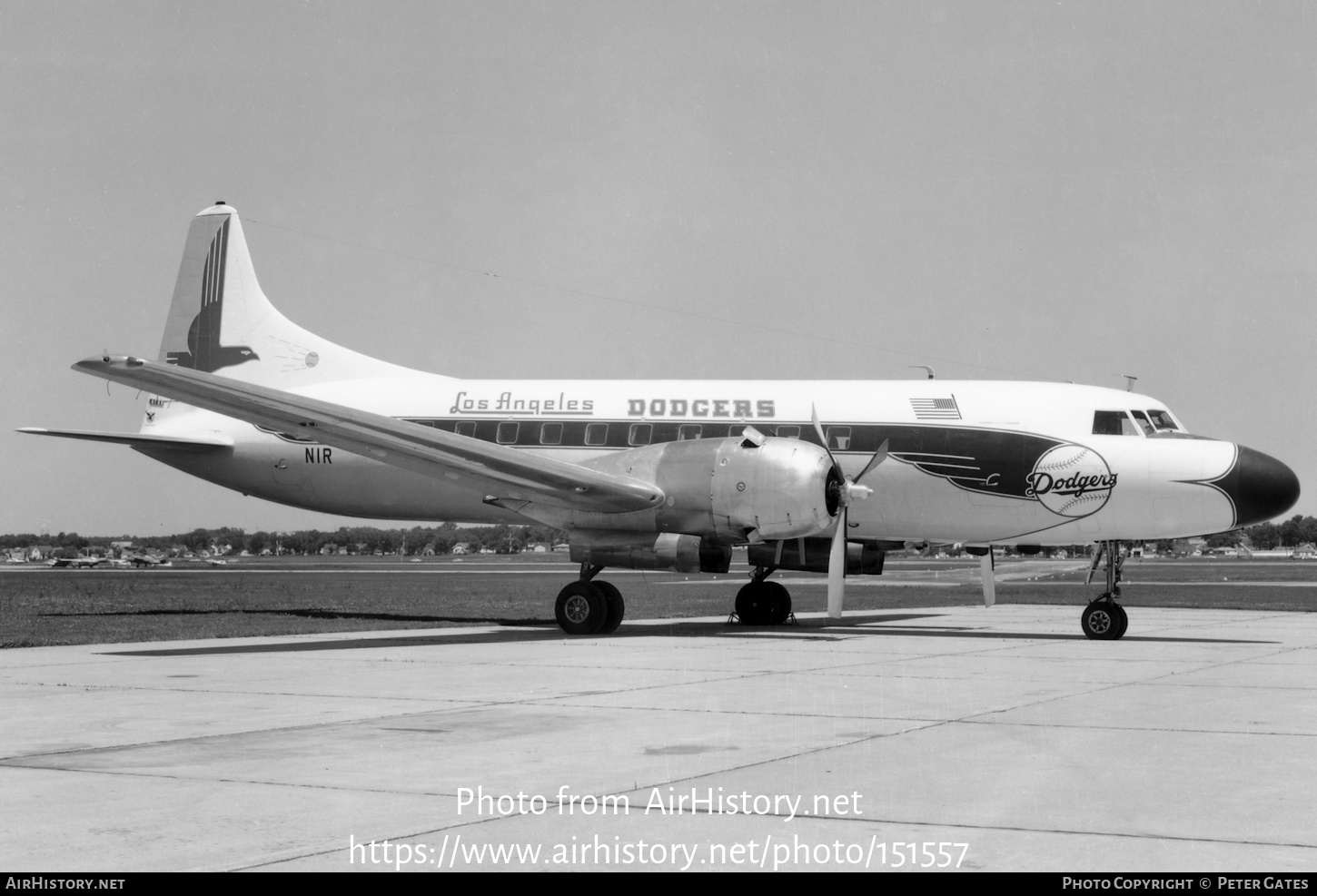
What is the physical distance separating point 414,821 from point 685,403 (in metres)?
15.3

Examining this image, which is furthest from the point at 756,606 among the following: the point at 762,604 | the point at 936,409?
the point at 936,409

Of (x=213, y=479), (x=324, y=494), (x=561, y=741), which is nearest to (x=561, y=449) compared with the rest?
(x=324, y=494)

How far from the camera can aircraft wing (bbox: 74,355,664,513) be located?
664 inches

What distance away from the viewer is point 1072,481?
780 inches

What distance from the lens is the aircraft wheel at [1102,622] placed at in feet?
63.5

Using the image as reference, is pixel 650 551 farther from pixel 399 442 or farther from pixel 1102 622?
pixel 1102 622

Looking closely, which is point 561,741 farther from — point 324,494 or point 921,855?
point 324,494

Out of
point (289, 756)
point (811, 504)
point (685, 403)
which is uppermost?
point (685, 403)

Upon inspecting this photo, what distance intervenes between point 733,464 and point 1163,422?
271 inches

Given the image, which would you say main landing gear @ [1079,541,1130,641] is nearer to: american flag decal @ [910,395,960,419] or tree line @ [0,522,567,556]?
american flag decal @ [910,395,960,419]

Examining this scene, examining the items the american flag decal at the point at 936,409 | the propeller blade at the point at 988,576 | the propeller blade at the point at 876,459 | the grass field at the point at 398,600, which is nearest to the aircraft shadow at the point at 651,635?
the propeller blade at the point at 988,576

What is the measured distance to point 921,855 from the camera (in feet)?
19.4

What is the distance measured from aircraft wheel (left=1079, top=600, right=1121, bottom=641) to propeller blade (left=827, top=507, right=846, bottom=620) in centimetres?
367
